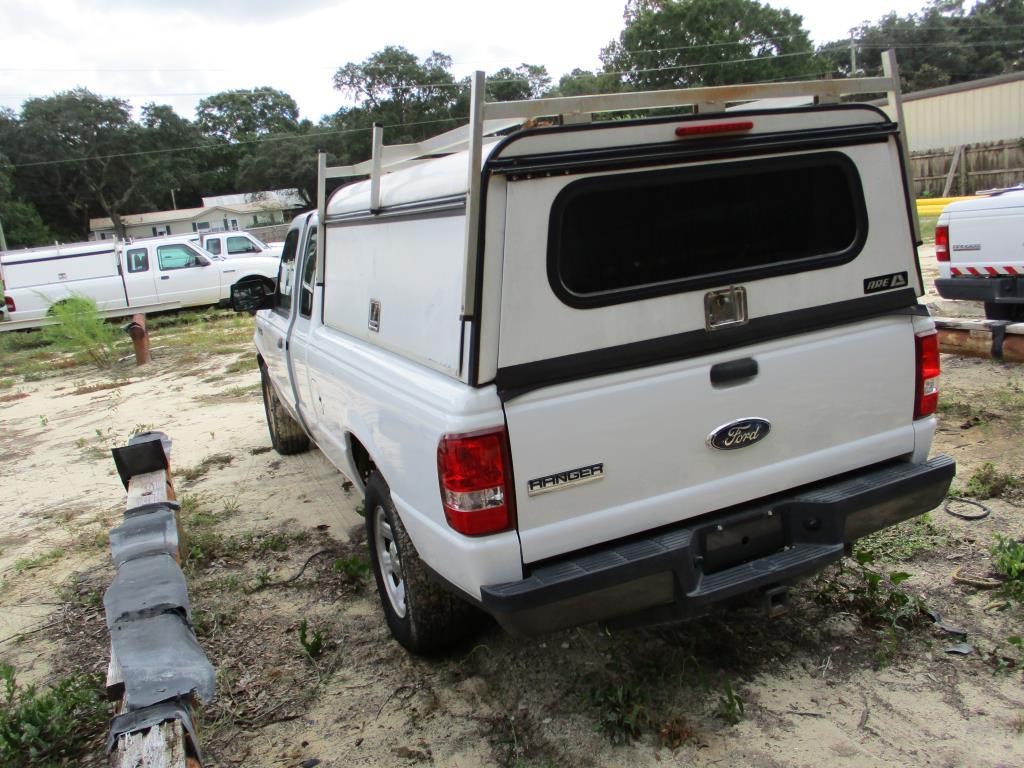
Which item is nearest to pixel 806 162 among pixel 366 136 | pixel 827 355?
pixel 827 355

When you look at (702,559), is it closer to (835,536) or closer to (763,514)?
(763,514)

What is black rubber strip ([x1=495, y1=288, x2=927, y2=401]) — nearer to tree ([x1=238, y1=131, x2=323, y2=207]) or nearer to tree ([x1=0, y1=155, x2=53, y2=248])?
tree ([x1=0, y1=155, x2=53, y2=248])

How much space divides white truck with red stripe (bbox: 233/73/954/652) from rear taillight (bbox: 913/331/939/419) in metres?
0.01

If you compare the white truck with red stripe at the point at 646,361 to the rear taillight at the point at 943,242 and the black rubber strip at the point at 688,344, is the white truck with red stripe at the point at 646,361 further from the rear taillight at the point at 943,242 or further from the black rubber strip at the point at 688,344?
the rear taillight at the point at 943,242

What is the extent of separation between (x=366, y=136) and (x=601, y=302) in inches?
2410

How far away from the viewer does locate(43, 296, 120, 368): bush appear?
43.1ft

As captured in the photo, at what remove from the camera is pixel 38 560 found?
539cm

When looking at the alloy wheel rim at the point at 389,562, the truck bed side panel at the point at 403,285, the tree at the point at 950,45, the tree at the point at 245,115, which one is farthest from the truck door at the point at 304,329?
the tree at the point at 245,115

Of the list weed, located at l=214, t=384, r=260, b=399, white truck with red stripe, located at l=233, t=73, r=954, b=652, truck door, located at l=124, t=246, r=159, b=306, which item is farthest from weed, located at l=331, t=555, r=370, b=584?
truck door, located at l=124, t=246, r=159, b=306

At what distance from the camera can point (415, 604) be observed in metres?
3.40

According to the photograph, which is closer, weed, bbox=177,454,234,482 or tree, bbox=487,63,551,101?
weed, bbox=177,454,234,482

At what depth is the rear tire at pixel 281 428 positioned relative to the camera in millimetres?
6879

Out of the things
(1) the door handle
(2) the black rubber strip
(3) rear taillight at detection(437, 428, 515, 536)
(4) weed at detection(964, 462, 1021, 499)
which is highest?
(2) the black rubber strip

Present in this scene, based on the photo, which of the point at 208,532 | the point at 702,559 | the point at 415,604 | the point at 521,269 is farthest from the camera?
the point at 208,532
